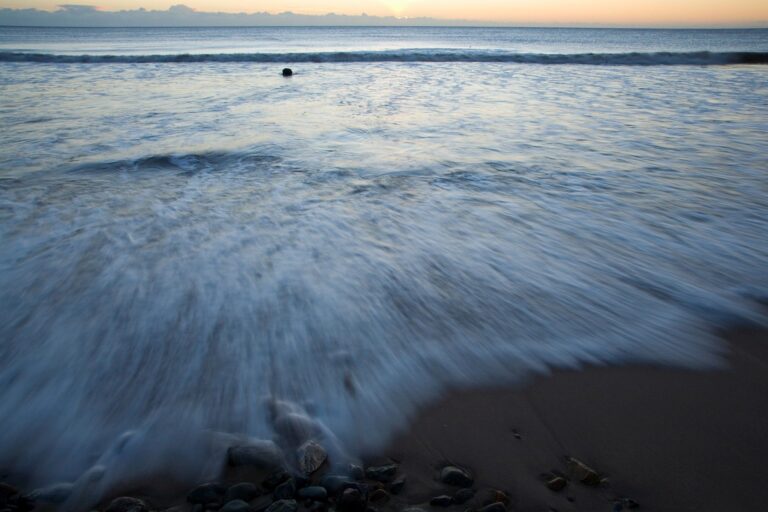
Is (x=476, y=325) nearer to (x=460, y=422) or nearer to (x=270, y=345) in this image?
(x=460, y=422)

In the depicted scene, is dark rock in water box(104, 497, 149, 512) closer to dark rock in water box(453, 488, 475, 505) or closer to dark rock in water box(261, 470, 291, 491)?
dark rock in water box(261, 470, 291, 491)

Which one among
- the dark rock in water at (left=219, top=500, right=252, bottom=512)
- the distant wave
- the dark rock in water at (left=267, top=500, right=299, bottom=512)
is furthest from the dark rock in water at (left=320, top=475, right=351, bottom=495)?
the distant wave

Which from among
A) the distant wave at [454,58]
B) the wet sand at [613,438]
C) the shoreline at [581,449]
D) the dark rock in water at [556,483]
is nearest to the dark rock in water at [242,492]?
the shoreline at [581,449]

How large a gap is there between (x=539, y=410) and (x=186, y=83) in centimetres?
1423

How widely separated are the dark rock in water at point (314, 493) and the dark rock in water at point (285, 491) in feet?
0.09

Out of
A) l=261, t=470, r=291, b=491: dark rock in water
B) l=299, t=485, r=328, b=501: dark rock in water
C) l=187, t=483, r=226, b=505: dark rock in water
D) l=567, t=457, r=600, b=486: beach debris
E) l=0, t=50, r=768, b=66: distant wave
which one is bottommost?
l=187, t=483, r=226, b=505: dark rock in water

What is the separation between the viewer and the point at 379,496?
141 cm

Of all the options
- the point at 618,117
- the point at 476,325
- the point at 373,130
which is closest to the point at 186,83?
the point at 373,130

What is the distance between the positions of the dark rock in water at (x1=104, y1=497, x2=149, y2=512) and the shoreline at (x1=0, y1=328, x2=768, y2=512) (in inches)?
0.5

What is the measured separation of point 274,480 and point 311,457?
137mm

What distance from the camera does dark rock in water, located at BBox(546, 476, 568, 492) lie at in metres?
1.43

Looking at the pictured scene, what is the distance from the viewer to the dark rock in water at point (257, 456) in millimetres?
1526

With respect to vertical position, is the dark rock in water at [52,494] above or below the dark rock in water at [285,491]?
below

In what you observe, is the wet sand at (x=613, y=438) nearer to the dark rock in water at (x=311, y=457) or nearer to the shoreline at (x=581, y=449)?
the shoreline at (x=581, y=449)
